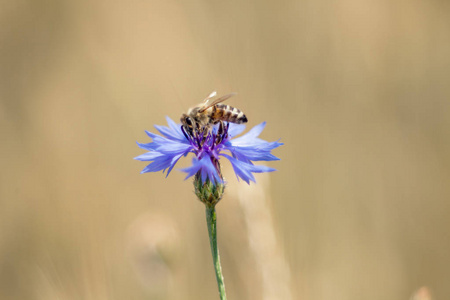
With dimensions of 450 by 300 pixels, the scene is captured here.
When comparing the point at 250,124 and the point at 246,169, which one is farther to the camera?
the point at 250,124

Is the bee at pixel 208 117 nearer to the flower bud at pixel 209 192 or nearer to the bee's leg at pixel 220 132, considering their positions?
the bee's leg at pixel 220 132

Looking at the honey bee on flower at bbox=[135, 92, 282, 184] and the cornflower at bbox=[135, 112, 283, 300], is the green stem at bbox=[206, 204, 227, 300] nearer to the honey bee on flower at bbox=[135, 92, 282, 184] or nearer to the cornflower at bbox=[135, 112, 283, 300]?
the cornflower at bbox=[135, 112, 283, 300]

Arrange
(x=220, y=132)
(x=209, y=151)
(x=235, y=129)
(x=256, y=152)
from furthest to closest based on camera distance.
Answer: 1. (x=235, y=129)
2. (x=220, y=132)
3. (x=209, y=151)
4. (x=256, y=152)

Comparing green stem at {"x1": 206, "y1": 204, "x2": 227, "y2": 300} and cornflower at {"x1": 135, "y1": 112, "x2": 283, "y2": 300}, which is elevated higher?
cornflower at {"x1": 135, "y1": 112, "x2": 283, "y2": 300}

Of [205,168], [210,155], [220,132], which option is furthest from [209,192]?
[220,132]

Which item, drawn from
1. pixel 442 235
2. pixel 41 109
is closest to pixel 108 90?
pixel 41 109

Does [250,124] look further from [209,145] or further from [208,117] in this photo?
Result: [209,145]

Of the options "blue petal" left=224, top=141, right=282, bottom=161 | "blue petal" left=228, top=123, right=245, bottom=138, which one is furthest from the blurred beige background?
"blue petal" left=224, top=141, right=282, bottom=161
